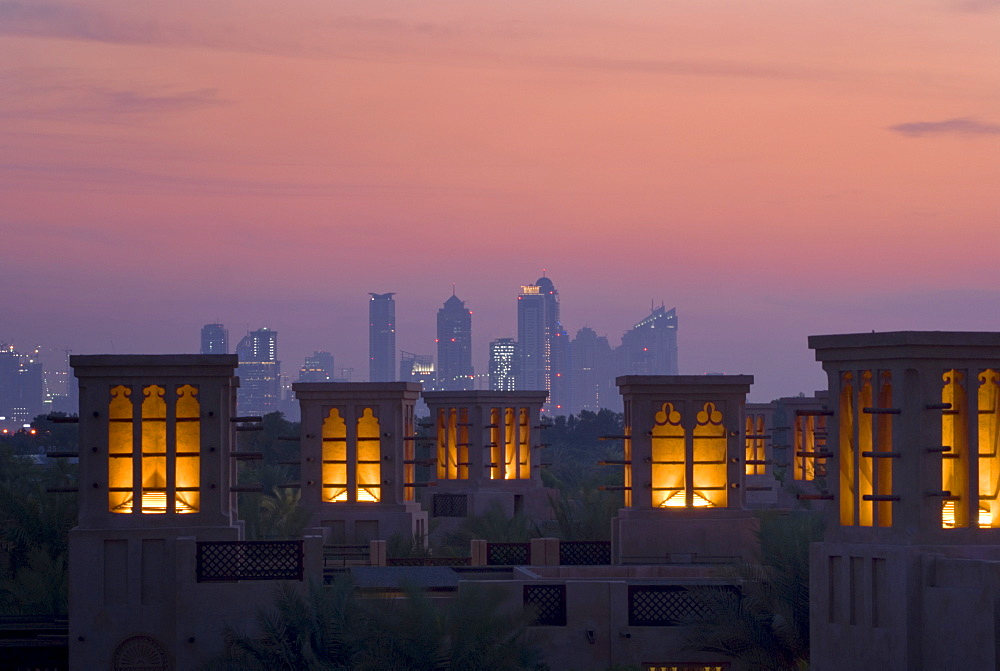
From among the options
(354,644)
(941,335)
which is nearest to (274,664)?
(354,644)

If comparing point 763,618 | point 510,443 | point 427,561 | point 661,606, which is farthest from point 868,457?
point 510,443

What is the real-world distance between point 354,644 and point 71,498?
37.8ft

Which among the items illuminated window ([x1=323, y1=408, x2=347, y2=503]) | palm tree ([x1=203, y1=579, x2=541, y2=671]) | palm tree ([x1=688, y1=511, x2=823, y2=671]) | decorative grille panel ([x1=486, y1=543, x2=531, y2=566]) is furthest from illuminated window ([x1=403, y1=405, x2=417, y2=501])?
palm tree ([x1=203, y1=579, x2=541, y2=671])

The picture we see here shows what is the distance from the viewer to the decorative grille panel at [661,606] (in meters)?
16.3

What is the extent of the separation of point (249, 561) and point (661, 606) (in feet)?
13.7

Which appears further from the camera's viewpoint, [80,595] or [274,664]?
[80,595]

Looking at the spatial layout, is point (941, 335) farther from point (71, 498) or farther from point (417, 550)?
point (71, 498)

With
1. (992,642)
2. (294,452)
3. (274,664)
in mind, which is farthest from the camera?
(294,452)

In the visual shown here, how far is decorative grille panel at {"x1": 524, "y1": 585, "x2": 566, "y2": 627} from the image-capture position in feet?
52.5

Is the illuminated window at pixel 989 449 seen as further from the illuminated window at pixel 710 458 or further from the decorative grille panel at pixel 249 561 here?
the illuminated window at pixel 710 458

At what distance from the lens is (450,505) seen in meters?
36.1

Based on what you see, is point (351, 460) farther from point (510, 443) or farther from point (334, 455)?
point (510, 443)

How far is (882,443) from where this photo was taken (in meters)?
A: 14.8

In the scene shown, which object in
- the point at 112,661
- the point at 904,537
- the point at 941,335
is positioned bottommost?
the point at 112,661
